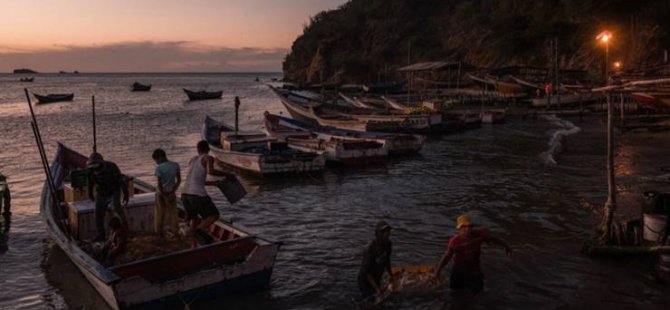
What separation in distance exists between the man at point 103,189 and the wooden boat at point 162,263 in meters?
0.35

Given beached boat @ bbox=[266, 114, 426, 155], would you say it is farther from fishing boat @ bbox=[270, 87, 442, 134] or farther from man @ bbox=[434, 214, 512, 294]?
man @ bbox=[434, 214, 512, 294]

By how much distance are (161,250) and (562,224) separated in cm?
856

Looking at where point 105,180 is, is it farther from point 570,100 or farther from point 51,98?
point 51,98

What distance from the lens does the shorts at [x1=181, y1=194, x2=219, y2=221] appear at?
9344mm

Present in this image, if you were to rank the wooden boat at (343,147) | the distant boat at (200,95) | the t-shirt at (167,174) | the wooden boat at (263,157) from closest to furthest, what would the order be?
the t-shirt at (167,174) < the wooden boat at (263,157) < the wooden boat at (343,147) < the distant boat at (200,95)

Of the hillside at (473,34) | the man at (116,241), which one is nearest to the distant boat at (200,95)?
the hillside at (473,34)

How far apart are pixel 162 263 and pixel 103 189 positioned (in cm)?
232

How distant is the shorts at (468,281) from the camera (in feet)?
26.6

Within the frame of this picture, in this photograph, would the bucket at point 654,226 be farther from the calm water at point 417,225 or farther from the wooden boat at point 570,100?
the wooden boat at point 570,100

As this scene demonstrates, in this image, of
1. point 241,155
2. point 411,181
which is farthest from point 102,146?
point 411,181

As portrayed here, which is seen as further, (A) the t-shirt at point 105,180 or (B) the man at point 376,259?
(A) the t-shirt at point 105,180

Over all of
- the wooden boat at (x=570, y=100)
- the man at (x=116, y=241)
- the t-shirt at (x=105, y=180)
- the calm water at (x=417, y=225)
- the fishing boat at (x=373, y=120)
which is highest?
the wooden boat at (x=570, y=100)

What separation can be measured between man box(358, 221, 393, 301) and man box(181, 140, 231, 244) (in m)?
2.95

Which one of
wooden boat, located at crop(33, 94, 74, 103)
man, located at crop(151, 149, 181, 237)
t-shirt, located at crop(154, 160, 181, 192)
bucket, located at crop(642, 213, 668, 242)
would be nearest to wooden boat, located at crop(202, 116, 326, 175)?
man, located at crop(151, 149, 181, 237)
